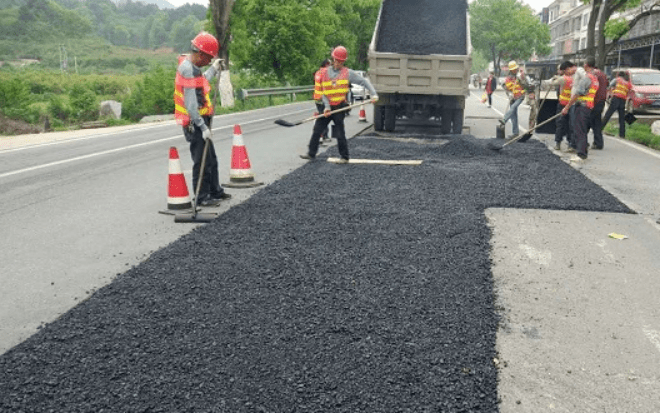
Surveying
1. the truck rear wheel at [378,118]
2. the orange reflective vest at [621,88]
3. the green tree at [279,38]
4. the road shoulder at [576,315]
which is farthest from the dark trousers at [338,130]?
the green tree at [279,38]

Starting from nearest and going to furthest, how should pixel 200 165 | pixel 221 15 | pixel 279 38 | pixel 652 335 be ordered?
pixel 652 335 < pixel 200 165 < pixel 221 15 < pixel 279 38

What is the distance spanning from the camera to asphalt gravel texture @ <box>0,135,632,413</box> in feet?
8.74

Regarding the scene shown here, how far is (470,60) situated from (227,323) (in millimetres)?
10085

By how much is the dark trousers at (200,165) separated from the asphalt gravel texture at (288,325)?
694mm

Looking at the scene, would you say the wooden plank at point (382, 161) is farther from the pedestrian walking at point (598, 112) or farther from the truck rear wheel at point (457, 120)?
the pedestrian walking at point (598, 112)

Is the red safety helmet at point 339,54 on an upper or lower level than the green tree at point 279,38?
lower

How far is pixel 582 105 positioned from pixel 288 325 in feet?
29.0

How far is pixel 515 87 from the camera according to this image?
43.5ft

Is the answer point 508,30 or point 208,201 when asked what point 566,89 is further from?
point 508,30

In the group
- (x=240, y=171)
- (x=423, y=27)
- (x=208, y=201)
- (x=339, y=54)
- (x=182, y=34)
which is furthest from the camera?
(x=182, y=34)

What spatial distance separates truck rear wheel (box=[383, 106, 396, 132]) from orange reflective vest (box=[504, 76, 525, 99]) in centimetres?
289

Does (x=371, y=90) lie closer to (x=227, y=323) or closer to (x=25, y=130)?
(x=227, y=323)

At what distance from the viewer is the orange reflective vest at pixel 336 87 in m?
9.17

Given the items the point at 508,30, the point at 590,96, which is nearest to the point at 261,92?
the point at 590,96
